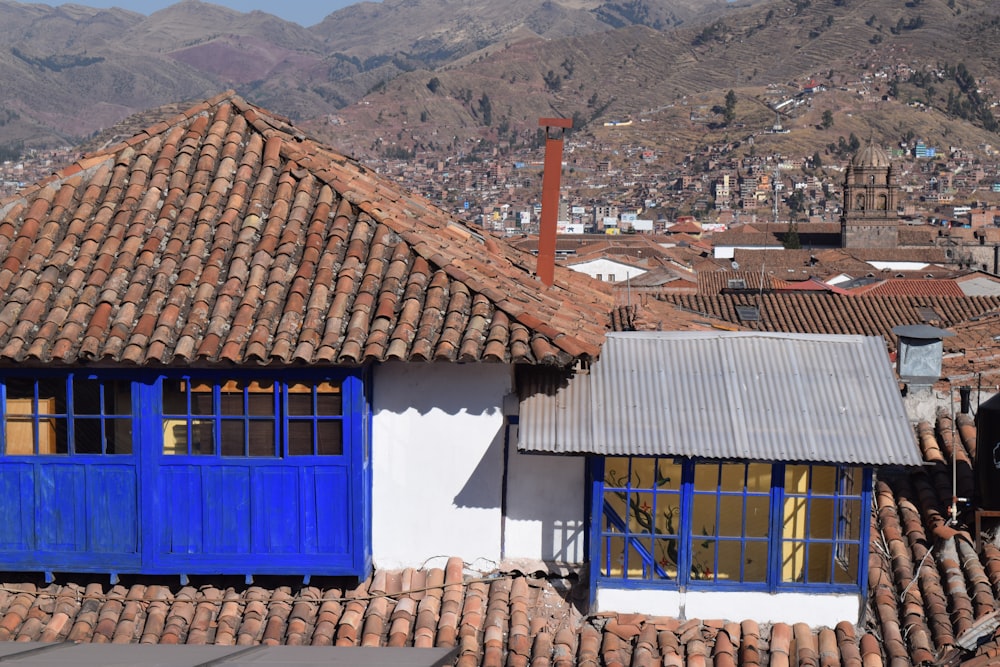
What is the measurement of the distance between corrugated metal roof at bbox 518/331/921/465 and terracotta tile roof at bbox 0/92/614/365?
0.42 metres

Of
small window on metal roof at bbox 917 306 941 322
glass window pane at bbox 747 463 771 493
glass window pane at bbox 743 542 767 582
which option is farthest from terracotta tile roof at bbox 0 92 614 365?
small window on metal roof at bbox 917 306 941 322

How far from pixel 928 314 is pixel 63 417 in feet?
70.8

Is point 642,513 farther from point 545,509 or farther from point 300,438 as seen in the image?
point 300,438

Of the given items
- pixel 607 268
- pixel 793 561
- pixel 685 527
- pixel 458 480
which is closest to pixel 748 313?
pixel 793 561

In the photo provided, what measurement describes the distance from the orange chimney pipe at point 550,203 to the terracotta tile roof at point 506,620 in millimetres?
2726

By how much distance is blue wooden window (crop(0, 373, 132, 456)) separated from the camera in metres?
7.04

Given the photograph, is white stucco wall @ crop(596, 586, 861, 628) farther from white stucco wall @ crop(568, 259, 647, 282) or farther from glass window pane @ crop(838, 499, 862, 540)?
white stucco wall @ crop(568, 259, 647, 282)

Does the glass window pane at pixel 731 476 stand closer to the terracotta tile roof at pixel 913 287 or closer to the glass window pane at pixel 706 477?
the glass window pane at pixel 706 477

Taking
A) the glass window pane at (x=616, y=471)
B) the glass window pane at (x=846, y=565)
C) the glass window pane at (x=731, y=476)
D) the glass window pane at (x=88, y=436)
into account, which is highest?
the glass window pane at (x=88, y=436)

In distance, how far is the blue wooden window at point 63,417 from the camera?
704 centimetres

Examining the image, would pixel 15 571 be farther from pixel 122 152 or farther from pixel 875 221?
pixel 875 221

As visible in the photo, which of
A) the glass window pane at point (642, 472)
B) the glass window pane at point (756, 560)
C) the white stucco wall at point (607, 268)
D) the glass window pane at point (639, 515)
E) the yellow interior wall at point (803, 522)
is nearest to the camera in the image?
the glass window pane at point (639, 515)

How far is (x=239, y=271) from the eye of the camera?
7227mm

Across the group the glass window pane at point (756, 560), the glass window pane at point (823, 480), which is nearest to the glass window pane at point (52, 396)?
the glass window pane at point (756, 560)
